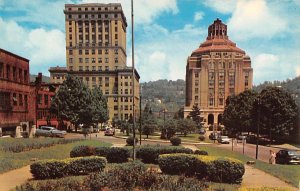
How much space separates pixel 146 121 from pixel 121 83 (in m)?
12.5

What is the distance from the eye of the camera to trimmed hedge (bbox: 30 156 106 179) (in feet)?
39.2

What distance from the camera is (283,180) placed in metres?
12.7

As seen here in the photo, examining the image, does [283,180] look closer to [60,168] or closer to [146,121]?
[60,168]

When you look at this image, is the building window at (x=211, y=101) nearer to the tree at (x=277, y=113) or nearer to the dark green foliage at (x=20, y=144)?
the tree at (x=277, y=113)

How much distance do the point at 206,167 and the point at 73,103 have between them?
21.1 m

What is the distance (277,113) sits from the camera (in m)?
36.6

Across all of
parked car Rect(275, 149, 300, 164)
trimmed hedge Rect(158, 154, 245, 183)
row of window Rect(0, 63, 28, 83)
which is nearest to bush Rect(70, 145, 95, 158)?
trimmed hedge Rect(158, 154, 245, 183)

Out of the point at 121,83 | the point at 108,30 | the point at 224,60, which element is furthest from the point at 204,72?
the point at 108,30

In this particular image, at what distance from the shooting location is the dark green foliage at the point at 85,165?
12.4 m

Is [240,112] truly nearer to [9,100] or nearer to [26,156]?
[26,156]

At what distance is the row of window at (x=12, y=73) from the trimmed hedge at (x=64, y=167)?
4269mm

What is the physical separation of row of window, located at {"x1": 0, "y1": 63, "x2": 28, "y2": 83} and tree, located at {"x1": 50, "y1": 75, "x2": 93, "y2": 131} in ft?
42.0

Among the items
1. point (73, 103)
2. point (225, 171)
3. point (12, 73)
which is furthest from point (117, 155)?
point (73, 103)

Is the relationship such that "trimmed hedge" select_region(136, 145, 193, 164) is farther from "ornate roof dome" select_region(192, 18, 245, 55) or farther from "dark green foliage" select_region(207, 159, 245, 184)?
"ornate roof dome" select_region(192, 18, 245, 55)
